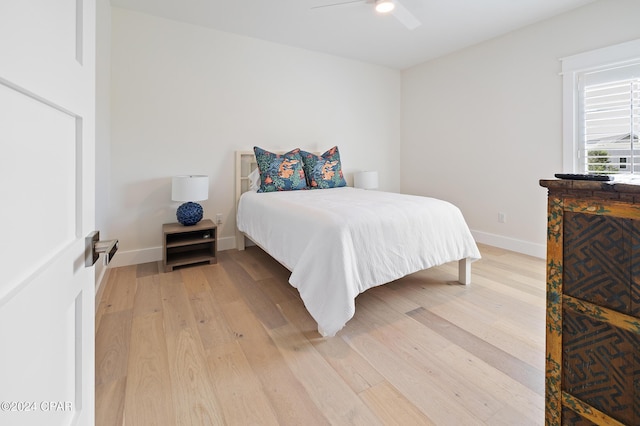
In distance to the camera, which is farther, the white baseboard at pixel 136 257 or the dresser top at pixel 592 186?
the white baseboard at pixel 136 257

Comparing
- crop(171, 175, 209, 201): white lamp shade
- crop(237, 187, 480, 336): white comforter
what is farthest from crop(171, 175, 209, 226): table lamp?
crop(237, 187, 480, 336): white comforter

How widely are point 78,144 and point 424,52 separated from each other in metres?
4.34

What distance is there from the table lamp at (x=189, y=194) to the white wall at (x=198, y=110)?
0.36 metres

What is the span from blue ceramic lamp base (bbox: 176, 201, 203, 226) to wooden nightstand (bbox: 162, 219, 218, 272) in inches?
2.2

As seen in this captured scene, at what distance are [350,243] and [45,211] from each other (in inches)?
54.9

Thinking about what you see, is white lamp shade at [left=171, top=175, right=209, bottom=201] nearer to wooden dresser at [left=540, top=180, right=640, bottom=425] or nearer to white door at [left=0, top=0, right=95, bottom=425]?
white door at [left=0, top=0, right=95, bottom=425]

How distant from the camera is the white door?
36cm

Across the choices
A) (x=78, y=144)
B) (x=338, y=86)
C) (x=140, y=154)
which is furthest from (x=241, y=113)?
(x=78, y=144)

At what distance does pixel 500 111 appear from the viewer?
343 cm

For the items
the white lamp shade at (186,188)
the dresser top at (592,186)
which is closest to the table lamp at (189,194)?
the white lamp shade at (186,188)

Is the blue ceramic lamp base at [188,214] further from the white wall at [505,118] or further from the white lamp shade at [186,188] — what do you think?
the white wall at [505,118]

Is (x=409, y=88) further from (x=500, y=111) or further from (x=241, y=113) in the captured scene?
(x=241, y=113)

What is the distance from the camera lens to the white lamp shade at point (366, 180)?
4129 mm

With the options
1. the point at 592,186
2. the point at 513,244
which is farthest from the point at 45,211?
the point at 513,244
